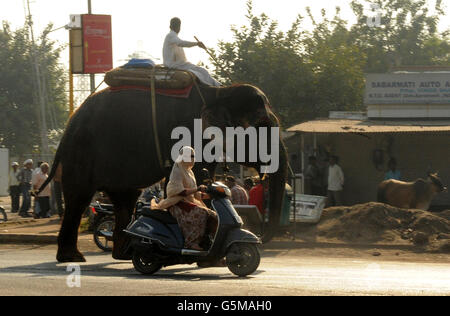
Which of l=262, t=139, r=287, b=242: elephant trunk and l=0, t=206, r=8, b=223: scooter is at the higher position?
l=262, t=139, r=287, b=242: elephant trunk

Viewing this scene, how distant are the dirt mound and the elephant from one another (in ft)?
17.1

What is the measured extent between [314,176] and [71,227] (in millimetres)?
12328

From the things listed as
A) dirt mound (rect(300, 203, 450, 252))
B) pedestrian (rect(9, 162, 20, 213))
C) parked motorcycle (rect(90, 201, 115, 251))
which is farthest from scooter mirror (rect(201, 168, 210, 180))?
pedestrian (rect(9, 162, 20, 213))

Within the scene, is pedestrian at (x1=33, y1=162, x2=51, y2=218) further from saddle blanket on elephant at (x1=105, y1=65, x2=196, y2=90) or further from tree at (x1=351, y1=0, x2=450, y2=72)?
tree at (x1=351, y1=0, x2=450, y2=72)

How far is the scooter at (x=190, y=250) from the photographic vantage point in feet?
37.7

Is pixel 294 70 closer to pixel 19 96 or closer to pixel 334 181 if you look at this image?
pixel 334 181

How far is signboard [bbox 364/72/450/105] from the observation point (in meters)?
26.9

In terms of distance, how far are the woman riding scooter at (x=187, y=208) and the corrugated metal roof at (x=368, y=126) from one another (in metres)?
11.1

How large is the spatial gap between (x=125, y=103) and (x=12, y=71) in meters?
48.3

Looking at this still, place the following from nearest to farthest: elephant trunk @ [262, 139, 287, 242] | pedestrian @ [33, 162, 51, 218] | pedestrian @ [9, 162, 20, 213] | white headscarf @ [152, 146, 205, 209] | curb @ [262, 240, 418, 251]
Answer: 1. white headscarf @ [152, 146, 205, 209]
2. elephant trunk @ [262, 139, 287, 242]
3. curb @ [262, 240, 418, 251]
4. pedestrian @ [33, 162, 51, 218]
5. pedestrian @ [9, 162, 20, 213]

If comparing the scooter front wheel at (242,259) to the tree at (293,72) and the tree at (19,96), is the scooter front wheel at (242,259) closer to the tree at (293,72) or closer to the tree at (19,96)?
the tree at (293,72)

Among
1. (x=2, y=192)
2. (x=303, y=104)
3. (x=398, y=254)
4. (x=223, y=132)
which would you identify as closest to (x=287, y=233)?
(x=398, y=254)

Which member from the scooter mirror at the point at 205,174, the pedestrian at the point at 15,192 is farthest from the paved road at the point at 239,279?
the pedestrian at the point at 15,192

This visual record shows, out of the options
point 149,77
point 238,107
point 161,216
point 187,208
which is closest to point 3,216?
point 149,77
